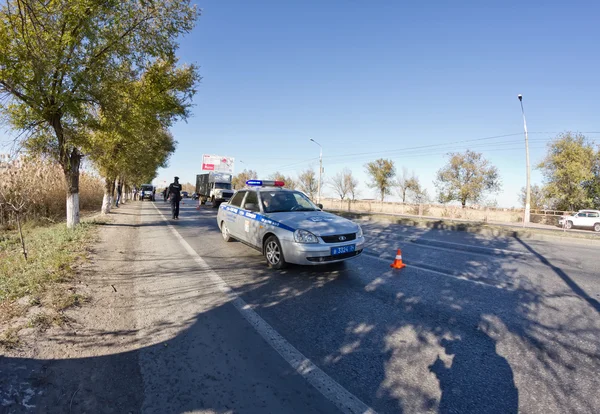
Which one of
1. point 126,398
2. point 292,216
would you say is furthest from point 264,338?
point 292,216

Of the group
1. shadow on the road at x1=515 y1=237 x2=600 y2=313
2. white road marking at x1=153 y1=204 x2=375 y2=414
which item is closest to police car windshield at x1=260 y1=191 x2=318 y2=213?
white road marking at x1=153 y1=204 x2=375 y2=414

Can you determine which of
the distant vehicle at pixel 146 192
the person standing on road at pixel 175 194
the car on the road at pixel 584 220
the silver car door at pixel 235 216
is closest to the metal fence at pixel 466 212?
the car on the road at pixel 584 220

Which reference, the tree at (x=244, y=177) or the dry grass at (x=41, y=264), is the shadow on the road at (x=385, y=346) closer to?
the dry grass at (x=41, y=264)

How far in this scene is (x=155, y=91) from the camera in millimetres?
12414

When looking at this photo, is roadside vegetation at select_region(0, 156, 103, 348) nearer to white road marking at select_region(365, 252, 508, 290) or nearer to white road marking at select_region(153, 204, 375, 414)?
white road marking at select_region(153, 204, 375, 414)

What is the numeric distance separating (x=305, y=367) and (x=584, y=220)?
30949 mm

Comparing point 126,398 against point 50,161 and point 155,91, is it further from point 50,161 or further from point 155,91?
point 155,91

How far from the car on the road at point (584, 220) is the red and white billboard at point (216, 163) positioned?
4145cm

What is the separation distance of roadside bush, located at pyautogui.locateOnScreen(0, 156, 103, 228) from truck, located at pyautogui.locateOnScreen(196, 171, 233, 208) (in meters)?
12.6

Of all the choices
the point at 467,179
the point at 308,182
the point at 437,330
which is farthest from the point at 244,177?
the point at 437,330

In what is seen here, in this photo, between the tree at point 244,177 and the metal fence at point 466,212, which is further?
the tree at point 244,177

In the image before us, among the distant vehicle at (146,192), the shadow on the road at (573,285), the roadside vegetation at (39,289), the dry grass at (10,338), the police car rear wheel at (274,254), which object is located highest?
the distant vehicle at (146,192)

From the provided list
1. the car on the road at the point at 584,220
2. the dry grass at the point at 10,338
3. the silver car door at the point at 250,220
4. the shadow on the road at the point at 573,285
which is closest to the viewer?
the dry grass at the point at 10,338

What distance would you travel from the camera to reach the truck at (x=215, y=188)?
2794 cm
